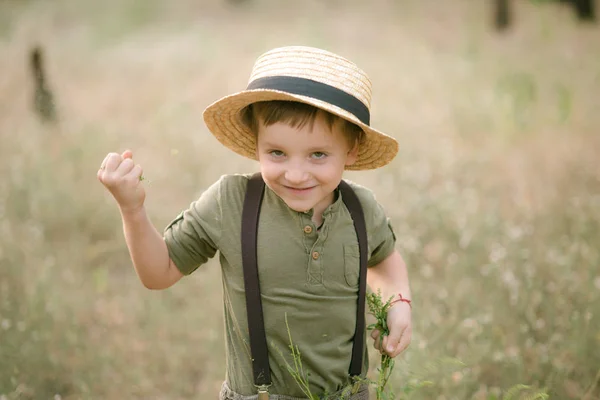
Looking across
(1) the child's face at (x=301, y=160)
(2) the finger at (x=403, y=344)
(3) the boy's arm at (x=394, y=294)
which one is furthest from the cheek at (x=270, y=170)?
(2) the finger at (x=403, y=344)

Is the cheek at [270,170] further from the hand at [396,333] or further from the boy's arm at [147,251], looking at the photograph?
the hand at [396,333]

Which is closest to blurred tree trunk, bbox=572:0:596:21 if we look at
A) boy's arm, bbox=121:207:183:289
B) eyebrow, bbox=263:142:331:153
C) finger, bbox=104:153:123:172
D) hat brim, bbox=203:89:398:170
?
hat brim, bbox=203:89:398:170

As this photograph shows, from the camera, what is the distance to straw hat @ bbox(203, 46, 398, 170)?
5.91 ft

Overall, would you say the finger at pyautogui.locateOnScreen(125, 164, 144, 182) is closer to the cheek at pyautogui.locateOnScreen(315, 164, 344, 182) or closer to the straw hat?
the straw hat

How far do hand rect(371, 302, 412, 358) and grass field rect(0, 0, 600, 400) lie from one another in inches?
8.3

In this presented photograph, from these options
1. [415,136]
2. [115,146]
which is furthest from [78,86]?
[415,136]

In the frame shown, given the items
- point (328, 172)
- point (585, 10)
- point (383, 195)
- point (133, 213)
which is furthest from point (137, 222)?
point (585, 10)

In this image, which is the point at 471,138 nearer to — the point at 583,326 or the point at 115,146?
the point at 583,326

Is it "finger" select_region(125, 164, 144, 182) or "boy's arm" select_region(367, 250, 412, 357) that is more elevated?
"finger" select_region(125, 164, 144, 182)

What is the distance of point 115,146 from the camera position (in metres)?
5.78

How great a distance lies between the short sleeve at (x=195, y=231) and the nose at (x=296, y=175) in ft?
0.92

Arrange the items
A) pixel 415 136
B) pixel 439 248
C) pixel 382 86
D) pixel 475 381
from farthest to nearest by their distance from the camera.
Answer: pixel 382 86 < pixel 415 136 < pixel 439 248 < pixel 475 381

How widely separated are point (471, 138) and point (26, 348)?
4.66 meters

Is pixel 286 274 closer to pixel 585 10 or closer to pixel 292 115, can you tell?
pixel 292 115
